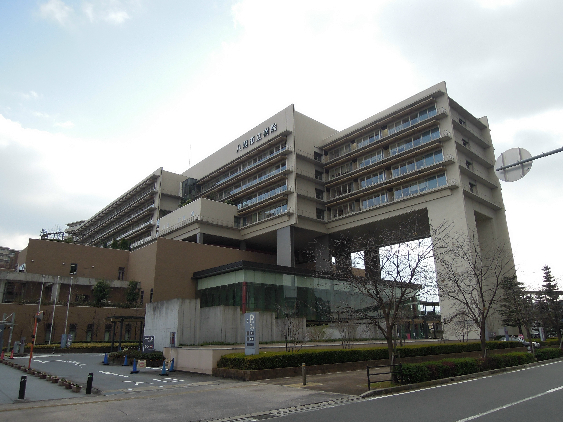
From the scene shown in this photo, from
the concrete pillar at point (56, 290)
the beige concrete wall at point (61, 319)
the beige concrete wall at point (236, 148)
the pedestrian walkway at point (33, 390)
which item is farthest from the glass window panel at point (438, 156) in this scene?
the concrete pillar at point (56, 290)

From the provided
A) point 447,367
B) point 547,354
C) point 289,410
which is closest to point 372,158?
point 547,354

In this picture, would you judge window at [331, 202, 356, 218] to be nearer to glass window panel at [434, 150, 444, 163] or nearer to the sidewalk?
glass window panel at [434, 150, 444, 163]

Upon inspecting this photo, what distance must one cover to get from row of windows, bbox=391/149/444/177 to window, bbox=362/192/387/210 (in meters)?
3.37

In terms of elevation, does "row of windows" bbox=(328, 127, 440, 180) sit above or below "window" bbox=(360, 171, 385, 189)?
above

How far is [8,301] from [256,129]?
4348 centimetres

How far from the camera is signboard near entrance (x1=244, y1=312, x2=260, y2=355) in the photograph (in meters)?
21.0

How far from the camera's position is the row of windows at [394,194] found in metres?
50.7

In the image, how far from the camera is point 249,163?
226ft

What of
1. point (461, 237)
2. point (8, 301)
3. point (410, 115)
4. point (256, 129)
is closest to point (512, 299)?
point (461, 237)

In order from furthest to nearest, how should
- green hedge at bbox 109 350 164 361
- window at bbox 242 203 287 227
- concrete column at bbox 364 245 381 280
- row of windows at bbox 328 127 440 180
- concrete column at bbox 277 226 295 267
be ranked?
window at bbox 242 203 287 227, concrete column at bbox 277 226 295 267, row of windows at bbox 328 127 440 180, green hedge at bbox 109 350 164 361, concrete column at bbox 364 245 381 280

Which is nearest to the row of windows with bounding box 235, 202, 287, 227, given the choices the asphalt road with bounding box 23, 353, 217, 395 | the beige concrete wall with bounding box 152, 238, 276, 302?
the beige concrete wall with bounding box 152, 238, 276, 302

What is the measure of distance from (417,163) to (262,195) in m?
24.6

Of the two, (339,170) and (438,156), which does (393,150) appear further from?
(339,170)

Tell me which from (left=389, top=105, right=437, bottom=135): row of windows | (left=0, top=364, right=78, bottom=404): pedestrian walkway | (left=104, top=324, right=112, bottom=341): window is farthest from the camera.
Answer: (left=389, top=105, right=437, bottom=135): row of windows
